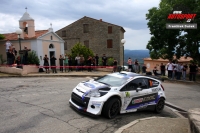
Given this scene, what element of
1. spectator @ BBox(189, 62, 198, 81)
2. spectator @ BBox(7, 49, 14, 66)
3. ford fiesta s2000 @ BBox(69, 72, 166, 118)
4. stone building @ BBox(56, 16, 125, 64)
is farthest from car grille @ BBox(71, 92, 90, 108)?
stone building @ BBox(56, 16, 125, 64)

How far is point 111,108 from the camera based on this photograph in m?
7.77

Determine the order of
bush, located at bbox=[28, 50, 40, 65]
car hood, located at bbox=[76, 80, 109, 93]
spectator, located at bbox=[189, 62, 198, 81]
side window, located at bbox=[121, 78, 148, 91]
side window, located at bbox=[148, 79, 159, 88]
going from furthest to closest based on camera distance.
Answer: bush, located at bbox=[28, 50, 40, 65], spectator, located at bbox=[189, 62, 198, 81], side window, located at bbox=[148, 79, 159, 88], side window, located at bbox=[121, 78, 148, 91], car hood, located at bbox=[76, 80, 109, 93]

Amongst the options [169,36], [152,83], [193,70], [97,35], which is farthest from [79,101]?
[97,35]

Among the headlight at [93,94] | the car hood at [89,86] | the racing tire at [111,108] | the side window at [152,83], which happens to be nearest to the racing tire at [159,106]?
the side window at [152,83]

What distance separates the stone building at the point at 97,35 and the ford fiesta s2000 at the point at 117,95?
35084 millimetres

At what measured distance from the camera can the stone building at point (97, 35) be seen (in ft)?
145

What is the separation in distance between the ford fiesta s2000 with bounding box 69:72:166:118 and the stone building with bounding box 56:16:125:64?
3508 centimetres

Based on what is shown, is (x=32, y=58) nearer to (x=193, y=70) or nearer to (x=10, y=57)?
(x=10, y=57)

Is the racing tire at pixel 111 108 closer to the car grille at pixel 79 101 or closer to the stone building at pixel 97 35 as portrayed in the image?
the car grille at pixel 79 101

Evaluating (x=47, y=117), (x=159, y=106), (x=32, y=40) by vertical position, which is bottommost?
(x=159, y=106)

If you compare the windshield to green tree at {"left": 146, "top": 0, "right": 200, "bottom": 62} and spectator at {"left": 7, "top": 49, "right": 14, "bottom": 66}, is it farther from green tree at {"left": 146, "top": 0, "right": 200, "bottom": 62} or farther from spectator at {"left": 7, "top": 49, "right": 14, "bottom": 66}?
green tree at {"left": 146, "top": 0, "right": 200, "bottom": 62}

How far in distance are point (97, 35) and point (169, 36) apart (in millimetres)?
23738

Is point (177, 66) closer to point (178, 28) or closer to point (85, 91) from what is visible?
point (178, 28)

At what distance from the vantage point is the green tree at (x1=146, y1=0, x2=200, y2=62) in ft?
69.6
